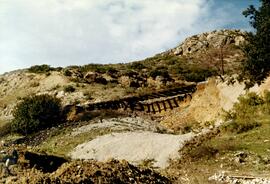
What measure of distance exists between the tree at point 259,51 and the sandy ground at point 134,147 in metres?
9.62

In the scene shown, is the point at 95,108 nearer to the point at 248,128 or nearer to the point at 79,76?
the point at 79,76

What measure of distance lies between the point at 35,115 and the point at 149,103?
11.8 meters

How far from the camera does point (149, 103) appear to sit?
1916 inches

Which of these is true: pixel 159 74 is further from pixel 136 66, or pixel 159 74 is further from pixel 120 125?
pixel 120 125

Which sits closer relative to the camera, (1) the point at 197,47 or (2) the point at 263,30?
(2) the point at 263,30

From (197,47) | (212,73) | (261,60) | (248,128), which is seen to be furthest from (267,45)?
(197,47)

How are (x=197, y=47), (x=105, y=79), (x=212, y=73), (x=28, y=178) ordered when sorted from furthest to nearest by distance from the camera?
(x=197, y=47)
(x=212, y=73)
(x=105, y=79)
(x=28, y=178)

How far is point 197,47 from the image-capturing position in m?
83.0

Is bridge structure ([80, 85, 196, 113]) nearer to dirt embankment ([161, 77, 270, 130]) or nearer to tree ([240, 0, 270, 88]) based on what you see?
dirt embankment ([161, 77, 270, 130])

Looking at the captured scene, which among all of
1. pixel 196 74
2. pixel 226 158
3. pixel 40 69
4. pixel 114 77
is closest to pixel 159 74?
pixel 196 74

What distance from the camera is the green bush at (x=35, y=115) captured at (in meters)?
40.2

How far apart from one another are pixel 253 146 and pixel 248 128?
3261 mm

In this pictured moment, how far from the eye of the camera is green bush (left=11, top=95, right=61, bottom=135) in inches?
1585

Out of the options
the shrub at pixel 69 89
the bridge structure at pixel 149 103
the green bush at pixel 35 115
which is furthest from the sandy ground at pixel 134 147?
the shrub at pixel 69 89
